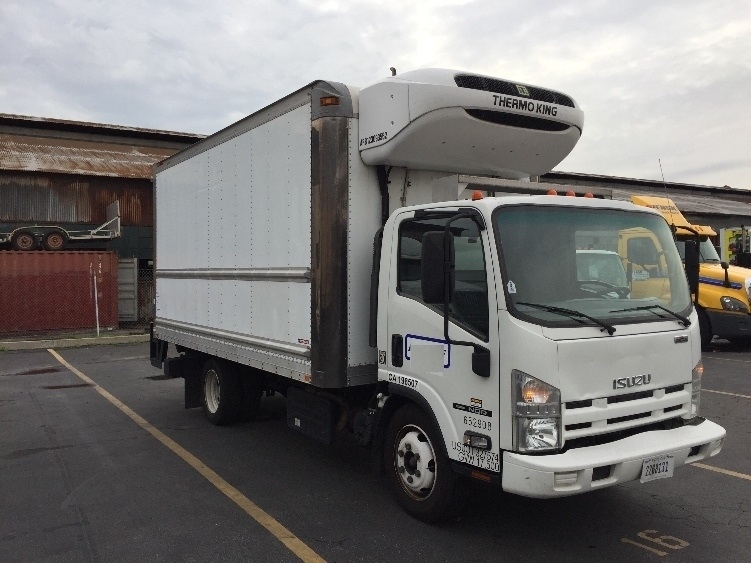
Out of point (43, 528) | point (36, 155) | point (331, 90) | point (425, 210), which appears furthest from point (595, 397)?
point (36, 155)

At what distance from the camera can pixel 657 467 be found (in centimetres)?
405

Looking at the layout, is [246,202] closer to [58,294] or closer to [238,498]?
[238,498]

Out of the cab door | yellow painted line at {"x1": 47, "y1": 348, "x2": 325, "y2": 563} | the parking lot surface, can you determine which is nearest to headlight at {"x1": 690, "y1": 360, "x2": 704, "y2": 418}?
the parking lot surface

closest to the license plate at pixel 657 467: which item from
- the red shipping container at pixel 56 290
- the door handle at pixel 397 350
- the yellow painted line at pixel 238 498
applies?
the door handle at pixel 397 350

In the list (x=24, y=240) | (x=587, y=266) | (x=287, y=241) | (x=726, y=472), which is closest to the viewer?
(x=587, y=266)

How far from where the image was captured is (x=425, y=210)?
4.68 m

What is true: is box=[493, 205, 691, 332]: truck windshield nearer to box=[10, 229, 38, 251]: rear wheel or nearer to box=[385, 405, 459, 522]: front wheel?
box=[385, 405, 459, 522]: front wheel

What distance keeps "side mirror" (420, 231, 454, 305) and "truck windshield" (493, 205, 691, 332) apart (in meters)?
0.34

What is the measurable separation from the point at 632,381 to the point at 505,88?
2.47 metres

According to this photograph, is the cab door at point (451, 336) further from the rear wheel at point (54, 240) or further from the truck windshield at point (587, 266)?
the rear wheel at point (54, 240)

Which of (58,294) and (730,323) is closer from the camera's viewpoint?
(730,323)

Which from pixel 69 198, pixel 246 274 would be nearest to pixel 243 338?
pixel 246 274

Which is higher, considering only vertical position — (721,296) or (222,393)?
(721,296)

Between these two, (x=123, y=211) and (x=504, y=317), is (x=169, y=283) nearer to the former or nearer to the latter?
(x=504, y=317)
